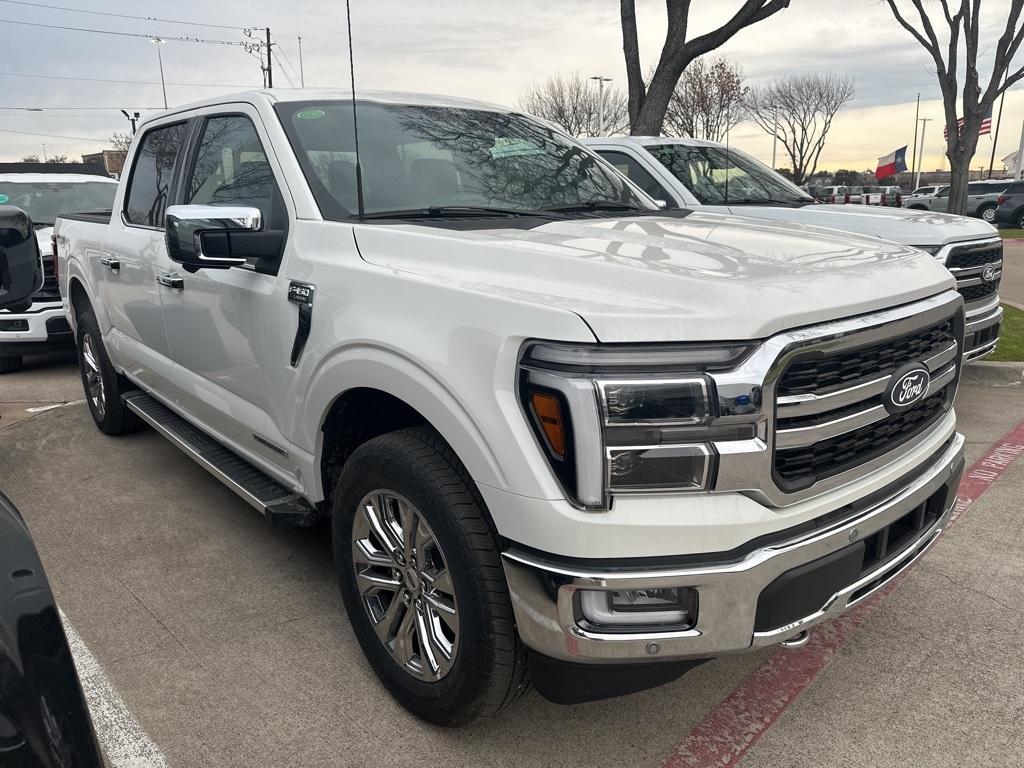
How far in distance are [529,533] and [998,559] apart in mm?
2607

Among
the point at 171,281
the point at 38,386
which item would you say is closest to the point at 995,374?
the point at 171,281

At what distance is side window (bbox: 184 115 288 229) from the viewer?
10.1 ft

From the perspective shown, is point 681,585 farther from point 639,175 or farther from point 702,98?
point 702,98

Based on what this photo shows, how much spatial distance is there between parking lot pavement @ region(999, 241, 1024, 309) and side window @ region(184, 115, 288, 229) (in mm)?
7399

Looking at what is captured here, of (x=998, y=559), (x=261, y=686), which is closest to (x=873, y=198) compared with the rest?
(x=998, y=559)

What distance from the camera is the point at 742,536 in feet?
6.16

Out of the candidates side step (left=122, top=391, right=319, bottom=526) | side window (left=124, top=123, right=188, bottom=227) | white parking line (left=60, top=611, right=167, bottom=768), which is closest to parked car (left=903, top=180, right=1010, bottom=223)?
side window (left=124, top=123, right=188, bottom=227)

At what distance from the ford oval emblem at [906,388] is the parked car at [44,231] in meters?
6.30

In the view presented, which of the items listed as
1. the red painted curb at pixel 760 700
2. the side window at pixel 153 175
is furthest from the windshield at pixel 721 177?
the red painted curb at pixel 760 700

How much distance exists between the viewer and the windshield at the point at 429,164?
3010mm

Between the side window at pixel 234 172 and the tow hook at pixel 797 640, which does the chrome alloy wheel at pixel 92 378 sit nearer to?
the side window at pixel 234 172

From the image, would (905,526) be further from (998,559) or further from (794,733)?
(998,559)

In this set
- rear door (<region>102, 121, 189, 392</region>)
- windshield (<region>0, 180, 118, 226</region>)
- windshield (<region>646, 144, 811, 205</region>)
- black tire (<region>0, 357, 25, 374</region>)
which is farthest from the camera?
windshield (<region>0, 180, 118, 226</region>)

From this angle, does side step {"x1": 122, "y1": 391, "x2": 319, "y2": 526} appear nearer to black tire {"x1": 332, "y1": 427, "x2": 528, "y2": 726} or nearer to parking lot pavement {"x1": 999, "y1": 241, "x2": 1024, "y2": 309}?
black tire {"x1": 332, "y1": 427, "x2": 528, "y2": 726}
